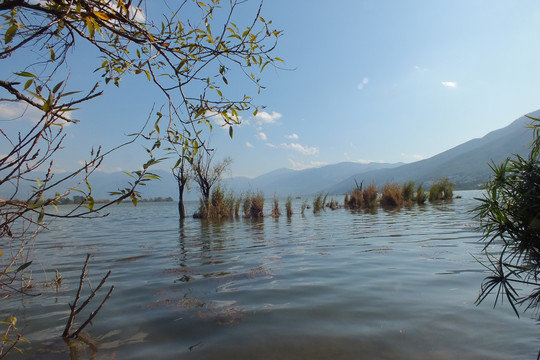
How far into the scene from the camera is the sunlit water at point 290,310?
2439 mm

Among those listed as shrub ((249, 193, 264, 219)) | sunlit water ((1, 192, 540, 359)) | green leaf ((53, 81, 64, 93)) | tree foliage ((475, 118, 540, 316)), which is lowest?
sunlit water ((1, 192, 540, 359))

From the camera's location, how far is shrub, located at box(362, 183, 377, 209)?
20.9 meters

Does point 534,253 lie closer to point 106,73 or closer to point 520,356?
point 520,356

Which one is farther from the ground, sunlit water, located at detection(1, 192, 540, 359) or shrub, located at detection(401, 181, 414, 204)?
shrub, located at detection(401, 181, 414, 204)

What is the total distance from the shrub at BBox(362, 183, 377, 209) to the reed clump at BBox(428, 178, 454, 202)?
20.5ft

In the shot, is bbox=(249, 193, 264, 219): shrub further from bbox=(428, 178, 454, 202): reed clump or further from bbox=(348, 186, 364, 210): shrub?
bbox=(428, 178, 454, 202): reed clump

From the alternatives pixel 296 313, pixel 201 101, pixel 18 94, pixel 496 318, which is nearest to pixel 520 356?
pixel 496 318

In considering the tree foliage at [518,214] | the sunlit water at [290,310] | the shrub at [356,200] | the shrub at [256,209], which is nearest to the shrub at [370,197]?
the shrub at [356,200]

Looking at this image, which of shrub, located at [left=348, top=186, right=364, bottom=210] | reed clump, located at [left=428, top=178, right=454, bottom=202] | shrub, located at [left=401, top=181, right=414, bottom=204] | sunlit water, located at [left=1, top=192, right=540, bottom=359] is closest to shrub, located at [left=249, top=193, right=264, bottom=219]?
shrub, located at [left=348, top=186, right=364, bottom=210]

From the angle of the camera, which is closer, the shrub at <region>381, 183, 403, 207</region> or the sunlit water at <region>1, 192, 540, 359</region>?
the sunlit water at <region>1, 192, 540, 359</region>

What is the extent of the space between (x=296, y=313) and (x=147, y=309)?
66.5 inches

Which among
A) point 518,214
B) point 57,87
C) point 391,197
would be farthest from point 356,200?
point 57,87

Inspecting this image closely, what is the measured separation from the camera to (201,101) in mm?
2389

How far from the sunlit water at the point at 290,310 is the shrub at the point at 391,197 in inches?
607
